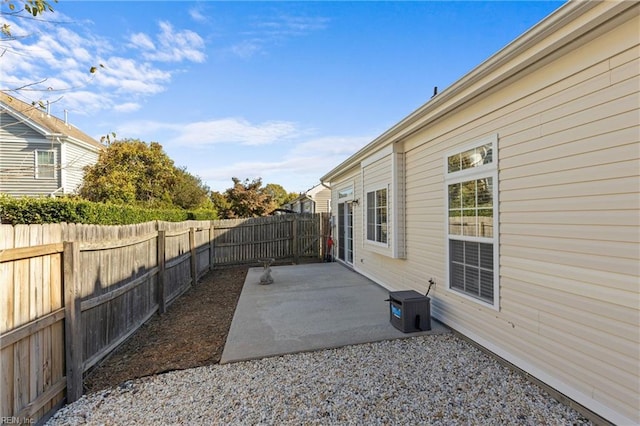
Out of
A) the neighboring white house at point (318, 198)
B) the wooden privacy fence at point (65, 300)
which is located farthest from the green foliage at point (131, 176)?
the wooden privacy fence at point (65, 300)

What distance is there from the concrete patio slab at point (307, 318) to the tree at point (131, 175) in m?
9.08

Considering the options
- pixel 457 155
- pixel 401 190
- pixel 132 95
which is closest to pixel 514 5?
pixel 457 155

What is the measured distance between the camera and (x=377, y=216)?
676 cm

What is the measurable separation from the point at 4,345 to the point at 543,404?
438 cm

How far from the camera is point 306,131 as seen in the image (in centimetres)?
1411

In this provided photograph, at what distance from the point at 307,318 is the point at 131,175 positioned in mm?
12890

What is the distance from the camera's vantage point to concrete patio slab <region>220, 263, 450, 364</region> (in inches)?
155

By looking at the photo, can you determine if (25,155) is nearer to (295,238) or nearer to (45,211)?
(45,211)

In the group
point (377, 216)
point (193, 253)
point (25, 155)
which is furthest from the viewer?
point (25, 155)

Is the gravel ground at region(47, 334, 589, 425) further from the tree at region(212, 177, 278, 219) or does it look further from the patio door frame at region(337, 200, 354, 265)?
the tree at region(212, 177, 278, 219)

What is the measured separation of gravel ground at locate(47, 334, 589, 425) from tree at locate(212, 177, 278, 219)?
16.8 m

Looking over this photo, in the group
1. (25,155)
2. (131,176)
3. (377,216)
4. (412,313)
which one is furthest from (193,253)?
(25,155)

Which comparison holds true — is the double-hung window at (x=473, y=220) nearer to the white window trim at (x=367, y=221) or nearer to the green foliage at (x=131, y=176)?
the white window trim at (x=367, y=221)

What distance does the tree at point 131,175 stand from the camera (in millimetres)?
12703
